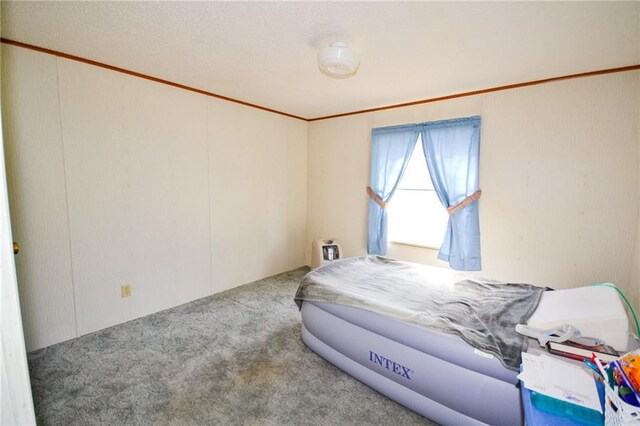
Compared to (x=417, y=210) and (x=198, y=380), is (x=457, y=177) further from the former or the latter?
(x=198, y=380)

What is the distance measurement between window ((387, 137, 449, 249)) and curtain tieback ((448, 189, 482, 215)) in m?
0.18

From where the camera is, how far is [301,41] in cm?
196

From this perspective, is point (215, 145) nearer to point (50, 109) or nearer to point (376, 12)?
point (50, 109)

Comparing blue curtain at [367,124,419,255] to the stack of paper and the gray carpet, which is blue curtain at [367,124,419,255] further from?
the stack of paper

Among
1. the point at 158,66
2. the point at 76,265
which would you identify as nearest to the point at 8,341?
the point at 76,265

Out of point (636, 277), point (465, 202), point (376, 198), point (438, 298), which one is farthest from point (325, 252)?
point (636, 277)

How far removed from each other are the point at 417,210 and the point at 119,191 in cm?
322

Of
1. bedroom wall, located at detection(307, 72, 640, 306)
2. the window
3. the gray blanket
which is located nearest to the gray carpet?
the gray blanket

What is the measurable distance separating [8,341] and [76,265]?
80.0 inches

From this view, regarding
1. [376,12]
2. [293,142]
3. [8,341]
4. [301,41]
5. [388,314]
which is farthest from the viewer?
[293,142]

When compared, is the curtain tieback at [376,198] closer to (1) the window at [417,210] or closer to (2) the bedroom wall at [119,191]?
(1) the window at [417,210]

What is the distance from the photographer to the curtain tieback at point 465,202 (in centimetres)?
295

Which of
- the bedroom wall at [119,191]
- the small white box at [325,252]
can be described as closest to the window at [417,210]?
the small white box at [325,252]

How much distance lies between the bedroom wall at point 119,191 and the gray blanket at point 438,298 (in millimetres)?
1577
